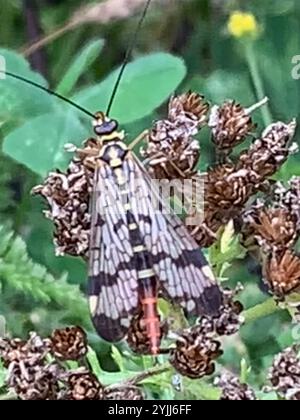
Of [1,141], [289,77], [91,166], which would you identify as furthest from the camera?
[289,77]

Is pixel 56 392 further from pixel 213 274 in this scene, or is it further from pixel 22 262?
pixel 22 262

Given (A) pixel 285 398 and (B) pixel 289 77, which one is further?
(B) pixel 289 77

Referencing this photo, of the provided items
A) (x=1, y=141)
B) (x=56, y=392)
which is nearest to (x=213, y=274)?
(x=56, y=392)

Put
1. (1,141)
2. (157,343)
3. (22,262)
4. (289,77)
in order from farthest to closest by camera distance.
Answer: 1. (289,77)
2. (1,141)
3. (22,262)
4. (157,343)

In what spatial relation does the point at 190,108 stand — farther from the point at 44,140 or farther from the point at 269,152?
the point at 44,140

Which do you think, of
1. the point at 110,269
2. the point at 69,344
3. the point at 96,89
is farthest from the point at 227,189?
the point at 96,89

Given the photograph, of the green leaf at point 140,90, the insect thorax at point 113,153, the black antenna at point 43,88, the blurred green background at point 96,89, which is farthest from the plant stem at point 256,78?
the insect thorax at point 113,153

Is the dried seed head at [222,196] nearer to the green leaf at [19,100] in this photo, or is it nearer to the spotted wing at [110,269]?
the spotted wing at [110,269]
